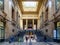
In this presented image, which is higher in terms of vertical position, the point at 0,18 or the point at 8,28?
the point at 0,18

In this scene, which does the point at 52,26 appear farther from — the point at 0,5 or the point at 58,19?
the point at 0,5

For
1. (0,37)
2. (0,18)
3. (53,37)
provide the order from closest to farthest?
(0,18), (0,37), (53,37)

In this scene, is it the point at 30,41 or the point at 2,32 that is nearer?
the point at 30,41

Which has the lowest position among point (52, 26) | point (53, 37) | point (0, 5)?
point (53, 37)

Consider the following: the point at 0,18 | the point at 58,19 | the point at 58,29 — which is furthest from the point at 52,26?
the point at 0,18

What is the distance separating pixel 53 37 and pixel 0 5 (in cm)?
900

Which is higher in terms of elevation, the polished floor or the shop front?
the shop front

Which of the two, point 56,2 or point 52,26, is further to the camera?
point 52,26

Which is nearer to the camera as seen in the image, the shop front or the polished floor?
the polished floor

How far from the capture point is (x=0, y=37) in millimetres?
20031

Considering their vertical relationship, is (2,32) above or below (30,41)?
above

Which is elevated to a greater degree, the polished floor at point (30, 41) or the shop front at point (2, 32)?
the shop front at point (2, 32)

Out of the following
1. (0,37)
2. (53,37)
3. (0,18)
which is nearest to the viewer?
(0,18)

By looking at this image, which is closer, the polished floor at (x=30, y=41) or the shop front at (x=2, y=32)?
the polished floor at (x=30, y=41)
